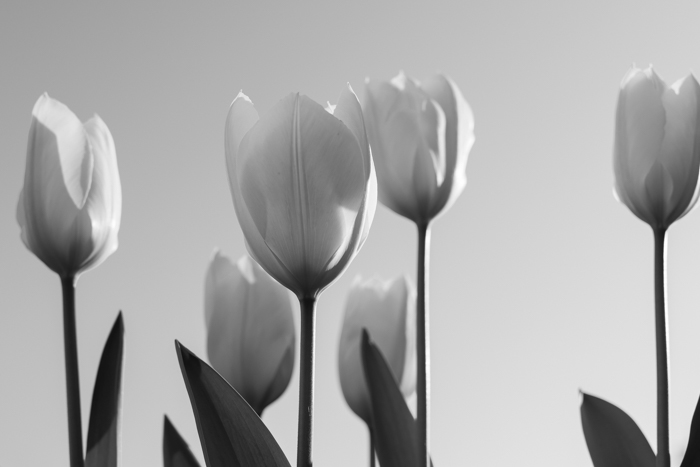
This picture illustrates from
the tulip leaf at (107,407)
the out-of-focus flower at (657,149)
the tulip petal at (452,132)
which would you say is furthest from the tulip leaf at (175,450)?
the out-of-focus flower at (657,149)

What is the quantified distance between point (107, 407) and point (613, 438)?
37 centimetres

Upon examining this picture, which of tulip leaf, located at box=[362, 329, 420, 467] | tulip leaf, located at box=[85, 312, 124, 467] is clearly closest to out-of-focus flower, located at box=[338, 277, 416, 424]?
tulip leaf, located at box=[362, 329, 420, 467]

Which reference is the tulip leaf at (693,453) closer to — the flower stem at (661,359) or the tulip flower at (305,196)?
the flower stem at (661,359)

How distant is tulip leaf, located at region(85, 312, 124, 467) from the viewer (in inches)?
19.9

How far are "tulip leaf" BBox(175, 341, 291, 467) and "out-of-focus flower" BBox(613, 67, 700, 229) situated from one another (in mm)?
303

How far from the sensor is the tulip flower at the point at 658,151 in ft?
1.65

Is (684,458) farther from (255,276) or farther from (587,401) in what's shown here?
(255,276)

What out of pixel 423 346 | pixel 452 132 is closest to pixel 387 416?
pixel 423 346

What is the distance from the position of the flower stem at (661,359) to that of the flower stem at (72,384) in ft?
1.12

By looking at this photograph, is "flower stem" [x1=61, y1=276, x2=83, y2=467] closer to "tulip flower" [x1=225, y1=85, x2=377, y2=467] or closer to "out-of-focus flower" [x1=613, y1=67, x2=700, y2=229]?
"tulip flower" [x1=225, y1=85, x2=377, y2=467]

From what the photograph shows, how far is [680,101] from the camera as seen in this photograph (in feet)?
1.73

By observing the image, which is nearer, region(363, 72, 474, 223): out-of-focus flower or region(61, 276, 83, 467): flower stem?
region(61, 276, 83, 467): flower stem

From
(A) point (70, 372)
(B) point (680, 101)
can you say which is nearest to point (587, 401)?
(B) point (680, 101)

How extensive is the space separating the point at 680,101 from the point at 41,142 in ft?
1.42
